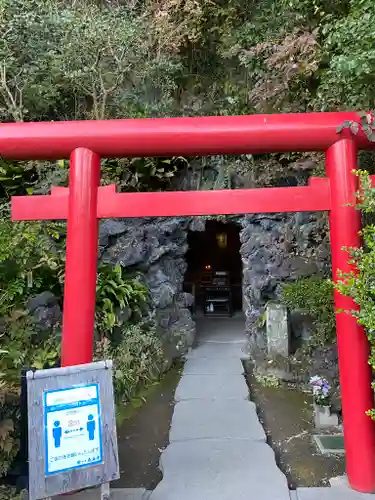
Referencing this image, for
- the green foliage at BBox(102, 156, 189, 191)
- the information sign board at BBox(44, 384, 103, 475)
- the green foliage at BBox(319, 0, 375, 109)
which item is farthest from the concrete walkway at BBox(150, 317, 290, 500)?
the green foliage at BBox(102, 156, 189, 191)

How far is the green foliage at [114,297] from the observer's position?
5941 millimetres

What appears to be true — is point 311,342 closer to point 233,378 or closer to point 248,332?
point 233,378

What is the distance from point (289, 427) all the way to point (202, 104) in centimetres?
728

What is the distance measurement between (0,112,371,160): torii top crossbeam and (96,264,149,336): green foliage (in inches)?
124

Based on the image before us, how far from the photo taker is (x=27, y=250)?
538 cm

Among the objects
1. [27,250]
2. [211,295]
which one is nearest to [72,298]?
[27,250]

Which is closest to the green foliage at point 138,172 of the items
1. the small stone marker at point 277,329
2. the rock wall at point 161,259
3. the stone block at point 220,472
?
the rock wall at point 161,259

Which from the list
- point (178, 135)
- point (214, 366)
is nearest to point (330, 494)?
point (178, 135)

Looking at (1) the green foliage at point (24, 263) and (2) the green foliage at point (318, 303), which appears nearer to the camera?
(1) the green foliage at point (24, 263)

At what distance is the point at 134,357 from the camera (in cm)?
613

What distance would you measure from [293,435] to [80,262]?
3293mm

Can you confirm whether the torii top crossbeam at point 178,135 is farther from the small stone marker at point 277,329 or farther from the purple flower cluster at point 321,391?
the small stone marker at point 277,329

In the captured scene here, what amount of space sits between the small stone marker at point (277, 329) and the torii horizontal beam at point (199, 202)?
359 centimetres

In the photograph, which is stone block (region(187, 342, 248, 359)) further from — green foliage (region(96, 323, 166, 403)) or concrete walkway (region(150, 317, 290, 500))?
green foliage (region(96, 323, 166, 403))
